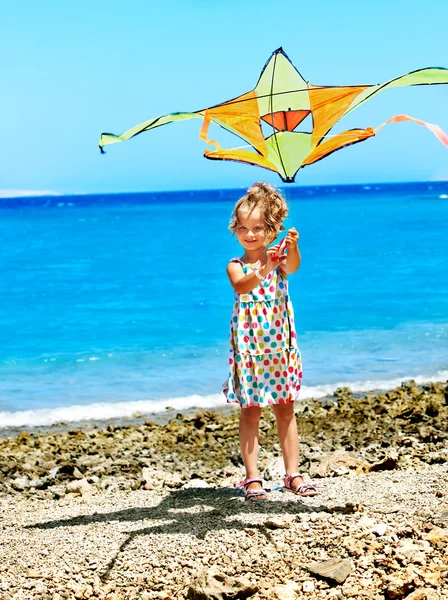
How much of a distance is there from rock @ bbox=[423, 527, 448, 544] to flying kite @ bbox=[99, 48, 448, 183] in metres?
2.11

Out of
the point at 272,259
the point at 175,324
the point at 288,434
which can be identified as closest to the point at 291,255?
the point at 272,259

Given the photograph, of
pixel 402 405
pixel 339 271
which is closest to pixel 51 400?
pixel 402 405

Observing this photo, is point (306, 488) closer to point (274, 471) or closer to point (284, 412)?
point (284, 412)

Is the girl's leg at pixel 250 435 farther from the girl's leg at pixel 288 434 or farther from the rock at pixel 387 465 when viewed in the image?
the rock at pixel 387 465

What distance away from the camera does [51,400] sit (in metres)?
10.6

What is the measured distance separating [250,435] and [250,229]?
1.23 meters

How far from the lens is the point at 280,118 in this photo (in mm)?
5176

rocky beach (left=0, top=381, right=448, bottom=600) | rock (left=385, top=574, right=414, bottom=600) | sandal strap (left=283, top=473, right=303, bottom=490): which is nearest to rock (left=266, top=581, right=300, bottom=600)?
rocky beach (left=0, top=381, right=448, bottom=600)

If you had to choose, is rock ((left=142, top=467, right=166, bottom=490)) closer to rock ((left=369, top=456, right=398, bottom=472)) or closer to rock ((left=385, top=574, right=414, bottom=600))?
rock ((left=369, top=456, right=398, bottom=472))

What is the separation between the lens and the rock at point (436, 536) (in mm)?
3916

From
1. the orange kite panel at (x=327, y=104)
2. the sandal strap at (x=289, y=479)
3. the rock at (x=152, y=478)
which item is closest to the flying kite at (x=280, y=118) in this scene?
the orange kite panel at (x=327, y=104)

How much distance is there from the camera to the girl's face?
16.6ft

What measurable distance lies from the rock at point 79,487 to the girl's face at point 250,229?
7.66ft

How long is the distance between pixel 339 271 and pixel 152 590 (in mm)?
22012
